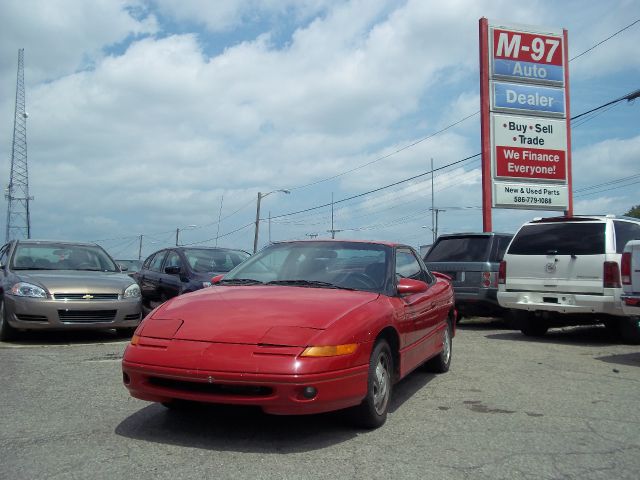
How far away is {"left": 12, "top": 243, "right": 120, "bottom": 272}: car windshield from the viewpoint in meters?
9.57

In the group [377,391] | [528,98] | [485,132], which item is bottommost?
[377,391]

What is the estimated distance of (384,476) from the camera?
11.4 feet

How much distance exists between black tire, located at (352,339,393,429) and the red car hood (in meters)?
0.39

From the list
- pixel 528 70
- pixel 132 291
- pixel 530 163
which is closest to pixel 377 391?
pixel 132 291

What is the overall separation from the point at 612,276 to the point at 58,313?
24.8 feet

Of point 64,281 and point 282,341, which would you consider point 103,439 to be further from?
point 64,281

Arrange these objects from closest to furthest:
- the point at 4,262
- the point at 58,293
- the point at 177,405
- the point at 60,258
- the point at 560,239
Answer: the point at 177,405 < the point at 58,293 < the point at 560,239 < the point at 4,262 < the point at 60,258

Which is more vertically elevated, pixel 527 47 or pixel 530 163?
pixel 527 47

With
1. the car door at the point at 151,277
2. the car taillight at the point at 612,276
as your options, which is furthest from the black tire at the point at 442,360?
the car door at the point at 151,277

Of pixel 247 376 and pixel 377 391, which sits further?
pixel 377 391

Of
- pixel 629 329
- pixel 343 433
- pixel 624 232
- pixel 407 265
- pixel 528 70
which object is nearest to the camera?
pixel 343 433

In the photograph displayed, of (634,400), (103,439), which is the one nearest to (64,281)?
(103,439)

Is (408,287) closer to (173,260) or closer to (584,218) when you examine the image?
(584,218)

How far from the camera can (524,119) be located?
53.5ft
